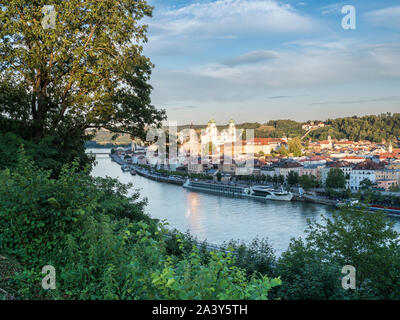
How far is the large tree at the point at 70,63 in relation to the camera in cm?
339

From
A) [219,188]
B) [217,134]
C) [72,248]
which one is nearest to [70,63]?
[72,248]

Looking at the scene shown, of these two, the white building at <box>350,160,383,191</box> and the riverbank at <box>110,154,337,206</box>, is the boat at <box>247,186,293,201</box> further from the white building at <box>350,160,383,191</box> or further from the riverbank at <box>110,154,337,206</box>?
the white building at <box>350,160,383,191</box>

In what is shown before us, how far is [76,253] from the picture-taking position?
5.06 feet

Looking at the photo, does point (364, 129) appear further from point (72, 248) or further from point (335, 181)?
point (72, 248)

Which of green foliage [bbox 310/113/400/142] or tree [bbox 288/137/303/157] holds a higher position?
green foliage [bbox 310/113/400/142]

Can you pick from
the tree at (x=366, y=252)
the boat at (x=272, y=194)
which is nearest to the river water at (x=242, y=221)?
the boat at (x=272, y=194)

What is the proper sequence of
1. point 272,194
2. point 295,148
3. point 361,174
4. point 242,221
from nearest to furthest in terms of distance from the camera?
point 242,221, point 272,194, point 361,174, point 295,148

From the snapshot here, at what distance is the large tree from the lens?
133 inches

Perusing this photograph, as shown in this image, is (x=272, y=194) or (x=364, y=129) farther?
(x=364, y=129)

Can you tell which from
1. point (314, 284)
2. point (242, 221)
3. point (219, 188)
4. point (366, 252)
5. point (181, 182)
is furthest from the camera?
point (181, 182)

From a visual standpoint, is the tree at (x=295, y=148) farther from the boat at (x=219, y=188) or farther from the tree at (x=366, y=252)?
the tree at (x=366, y=252)

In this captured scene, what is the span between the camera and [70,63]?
12.1 ft

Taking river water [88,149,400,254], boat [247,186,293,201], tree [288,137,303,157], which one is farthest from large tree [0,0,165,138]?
tree [288,137,303,157]

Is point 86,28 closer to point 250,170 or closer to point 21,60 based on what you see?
point 21,60
